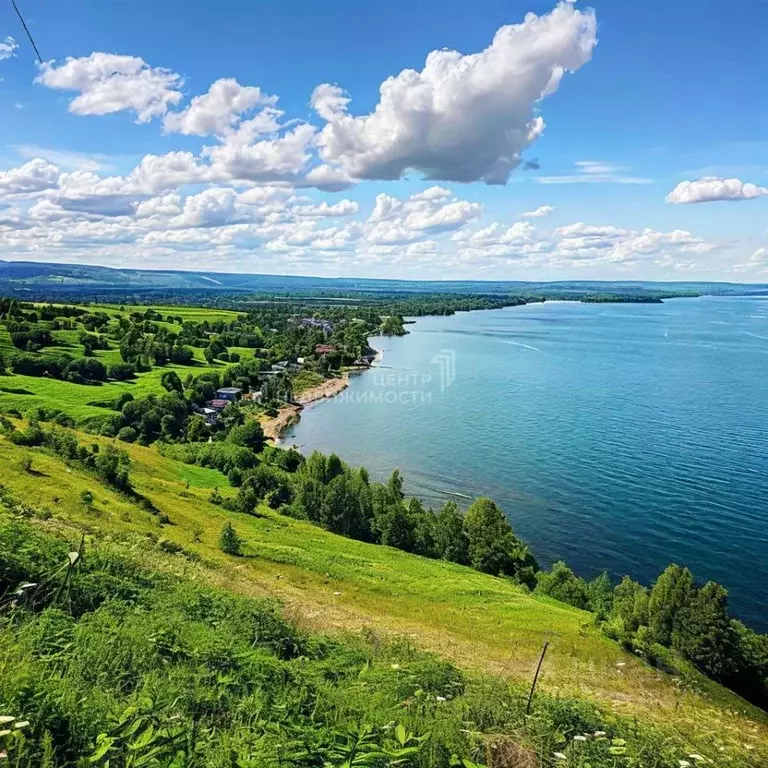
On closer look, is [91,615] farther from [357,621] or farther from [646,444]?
[646,444]

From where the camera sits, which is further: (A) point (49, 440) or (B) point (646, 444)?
(B) point (646, 444)

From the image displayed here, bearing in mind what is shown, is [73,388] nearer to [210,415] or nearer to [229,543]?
[210,415]

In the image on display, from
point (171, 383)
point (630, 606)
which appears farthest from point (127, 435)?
point (630, 606)

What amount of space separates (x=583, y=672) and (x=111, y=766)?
2033 centimetres

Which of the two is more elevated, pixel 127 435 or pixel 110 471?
pixel 110 471

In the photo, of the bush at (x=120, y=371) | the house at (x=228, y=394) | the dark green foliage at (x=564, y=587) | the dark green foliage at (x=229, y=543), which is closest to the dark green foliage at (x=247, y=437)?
the house at (x=228, y=394)

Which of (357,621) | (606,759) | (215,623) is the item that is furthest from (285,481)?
(606,759)

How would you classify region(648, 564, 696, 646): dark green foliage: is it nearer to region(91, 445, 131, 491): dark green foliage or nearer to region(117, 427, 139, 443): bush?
region(91, 445, 131, 491): dark green foliage

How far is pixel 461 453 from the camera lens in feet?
195

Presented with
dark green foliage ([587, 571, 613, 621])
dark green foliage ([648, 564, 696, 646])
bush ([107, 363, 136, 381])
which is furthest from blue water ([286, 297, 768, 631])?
bush ([107, 363, 136, 381])

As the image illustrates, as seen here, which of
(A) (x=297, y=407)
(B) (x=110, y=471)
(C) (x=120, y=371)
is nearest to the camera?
(B) (x=110, y=471)

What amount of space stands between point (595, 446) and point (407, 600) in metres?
40.6

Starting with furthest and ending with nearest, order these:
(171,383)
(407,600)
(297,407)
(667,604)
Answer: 1. (297,407)
2. (171,383)
3. (667,604)
4. (407,600)

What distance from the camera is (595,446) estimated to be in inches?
2346
